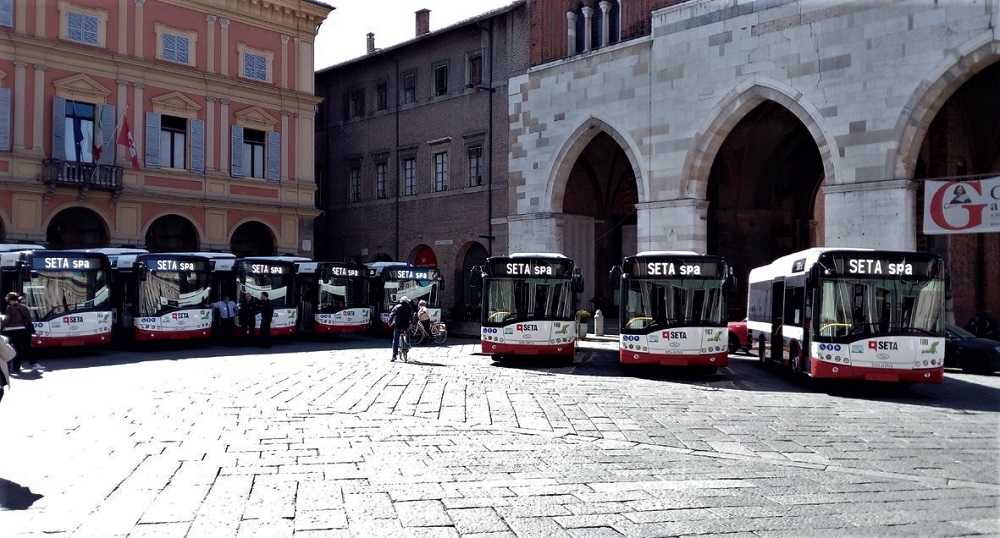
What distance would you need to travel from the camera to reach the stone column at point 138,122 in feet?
95.1

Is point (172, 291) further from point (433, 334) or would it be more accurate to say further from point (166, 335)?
point (433, 334)

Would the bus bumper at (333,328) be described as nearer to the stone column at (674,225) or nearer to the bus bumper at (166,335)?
the bus bumper at (166,335)

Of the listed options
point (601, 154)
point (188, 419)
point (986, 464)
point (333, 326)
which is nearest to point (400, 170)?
point (601, 154)

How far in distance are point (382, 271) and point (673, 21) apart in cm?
1179

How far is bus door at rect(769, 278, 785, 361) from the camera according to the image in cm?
1691

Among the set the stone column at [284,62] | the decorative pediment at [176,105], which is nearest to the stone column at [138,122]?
the decorative pediment at [176,105]

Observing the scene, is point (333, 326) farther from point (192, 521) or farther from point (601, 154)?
point (192, 521)

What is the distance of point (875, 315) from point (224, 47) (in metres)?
25.5

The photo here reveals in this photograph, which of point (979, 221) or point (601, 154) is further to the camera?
point (601, 154)

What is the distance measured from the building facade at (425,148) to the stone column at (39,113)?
1410cm

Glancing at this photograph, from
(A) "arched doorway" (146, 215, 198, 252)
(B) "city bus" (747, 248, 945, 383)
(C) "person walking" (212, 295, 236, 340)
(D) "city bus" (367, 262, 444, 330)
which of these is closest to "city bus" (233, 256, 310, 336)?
(C) "person walking" (212, 295, 236, 340)

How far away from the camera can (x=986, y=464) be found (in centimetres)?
804

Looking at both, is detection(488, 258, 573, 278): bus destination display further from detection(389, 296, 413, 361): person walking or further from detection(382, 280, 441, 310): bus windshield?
detection(382, 280, 441, 310): bus windshield

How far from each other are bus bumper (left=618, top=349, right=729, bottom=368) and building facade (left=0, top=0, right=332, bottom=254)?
1929 cm
